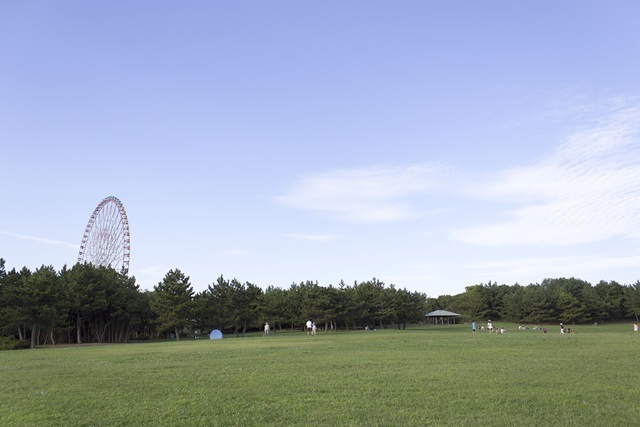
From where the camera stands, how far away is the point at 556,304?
9838 cm

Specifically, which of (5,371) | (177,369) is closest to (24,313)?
(5,371)

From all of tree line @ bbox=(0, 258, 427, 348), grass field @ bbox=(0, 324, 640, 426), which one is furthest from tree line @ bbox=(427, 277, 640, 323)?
grass field @ bbox=(0, 324, 640, 426)

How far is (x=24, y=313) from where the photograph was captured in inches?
1885

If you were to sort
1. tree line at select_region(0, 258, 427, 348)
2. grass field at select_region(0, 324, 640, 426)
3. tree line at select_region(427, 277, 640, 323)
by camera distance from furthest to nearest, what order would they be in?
tree line at select_region(427, 277, 640, 323) → tree line at select_region(0, 258, 427, 348) → grass field at select_region(0, 324, 640, 426)

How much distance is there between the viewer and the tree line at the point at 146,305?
50344 mm

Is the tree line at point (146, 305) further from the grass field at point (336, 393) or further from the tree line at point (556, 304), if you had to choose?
the grass field at point (336, 393)

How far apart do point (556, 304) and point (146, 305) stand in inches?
3128

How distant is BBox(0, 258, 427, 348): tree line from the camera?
50.3m

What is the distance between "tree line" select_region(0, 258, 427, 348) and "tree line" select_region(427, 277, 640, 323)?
25.5 metres

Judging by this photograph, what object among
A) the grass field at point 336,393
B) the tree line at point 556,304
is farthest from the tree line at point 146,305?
the grass field at point 336,393

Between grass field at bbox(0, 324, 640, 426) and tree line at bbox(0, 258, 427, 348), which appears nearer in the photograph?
grass field at bbox(0, 324, 640, 426)

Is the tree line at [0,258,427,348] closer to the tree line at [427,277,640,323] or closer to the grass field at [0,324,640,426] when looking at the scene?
the tree line at [427,277,640,323]

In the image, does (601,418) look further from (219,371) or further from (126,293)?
(126,293)

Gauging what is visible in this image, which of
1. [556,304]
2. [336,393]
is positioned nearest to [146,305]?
[336,393]
